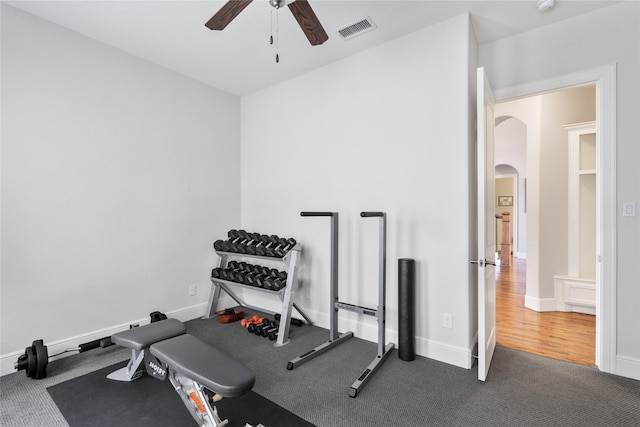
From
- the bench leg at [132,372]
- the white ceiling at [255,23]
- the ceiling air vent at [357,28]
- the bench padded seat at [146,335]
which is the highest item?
the white ceiling at [255,23]

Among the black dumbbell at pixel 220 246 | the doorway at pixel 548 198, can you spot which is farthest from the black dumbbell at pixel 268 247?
the doorway at pixel 548 198

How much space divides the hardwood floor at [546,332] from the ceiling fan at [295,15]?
3265mm

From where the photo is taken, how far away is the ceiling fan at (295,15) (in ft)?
5.89

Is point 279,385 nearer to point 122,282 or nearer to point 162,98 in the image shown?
point 122,282

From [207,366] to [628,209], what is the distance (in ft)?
10.5

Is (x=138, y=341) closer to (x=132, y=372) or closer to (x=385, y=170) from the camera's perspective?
(x=132, y=372)

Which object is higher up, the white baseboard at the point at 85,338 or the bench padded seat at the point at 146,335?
the bench padded seat at the point at 146,335

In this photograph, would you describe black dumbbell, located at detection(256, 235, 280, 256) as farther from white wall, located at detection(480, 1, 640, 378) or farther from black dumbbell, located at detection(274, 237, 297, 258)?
white wall, located at detection(480, 1, 640, 378)

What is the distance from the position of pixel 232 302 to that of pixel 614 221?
13.6 feet

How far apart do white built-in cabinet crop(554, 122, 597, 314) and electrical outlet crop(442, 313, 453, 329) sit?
241cm

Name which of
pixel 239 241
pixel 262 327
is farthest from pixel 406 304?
pixel 239 241

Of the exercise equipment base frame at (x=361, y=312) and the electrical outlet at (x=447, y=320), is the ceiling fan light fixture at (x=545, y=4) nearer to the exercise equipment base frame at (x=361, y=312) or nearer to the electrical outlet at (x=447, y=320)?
the exercise equipment base frame at (x=361, y=312)

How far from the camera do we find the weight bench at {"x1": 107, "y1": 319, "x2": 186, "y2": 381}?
2.28 metres

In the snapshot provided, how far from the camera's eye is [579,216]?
157 inches
